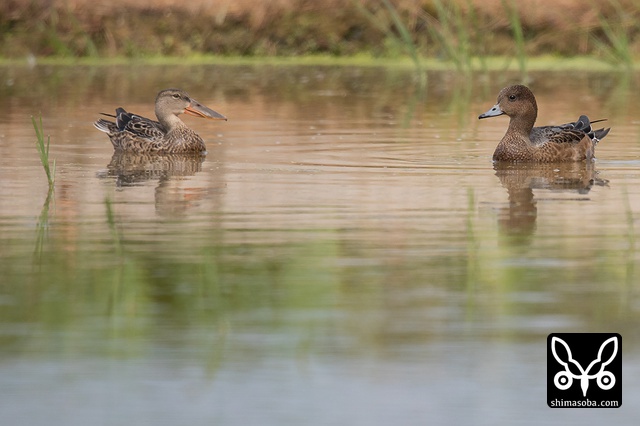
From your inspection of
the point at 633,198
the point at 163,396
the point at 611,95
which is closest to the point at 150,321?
the point at 163,396

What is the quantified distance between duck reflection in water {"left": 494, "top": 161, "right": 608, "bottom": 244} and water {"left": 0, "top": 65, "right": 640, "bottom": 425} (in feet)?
0.10

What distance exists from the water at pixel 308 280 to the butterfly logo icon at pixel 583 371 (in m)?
0.07

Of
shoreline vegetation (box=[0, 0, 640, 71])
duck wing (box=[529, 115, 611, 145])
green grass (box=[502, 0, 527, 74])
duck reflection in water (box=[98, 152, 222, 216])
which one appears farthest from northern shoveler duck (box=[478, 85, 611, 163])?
shoreline vegetation (box=[0, 0, 640, 71])

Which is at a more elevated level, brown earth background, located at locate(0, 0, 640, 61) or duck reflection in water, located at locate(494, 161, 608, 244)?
brown earth background, located at locate(0, 0, 640, 61)

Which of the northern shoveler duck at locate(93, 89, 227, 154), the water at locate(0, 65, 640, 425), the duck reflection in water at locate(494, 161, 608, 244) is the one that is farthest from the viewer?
the northern shoveler duck at locate(93, 89, 227, 154)

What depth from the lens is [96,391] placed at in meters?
5.25

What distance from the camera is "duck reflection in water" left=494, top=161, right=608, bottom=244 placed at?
8.72 meters

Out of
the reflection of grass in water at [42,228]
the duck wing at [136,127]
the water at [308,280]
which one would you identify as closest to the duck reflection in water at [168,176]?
the water at [308,280]

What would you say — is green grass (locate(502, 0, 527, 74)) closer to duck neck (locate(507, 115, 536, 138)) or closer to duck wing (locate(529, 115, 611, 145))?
duck neck (locate(507, 115, 536, 138))

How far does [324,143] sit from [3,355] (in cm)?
825

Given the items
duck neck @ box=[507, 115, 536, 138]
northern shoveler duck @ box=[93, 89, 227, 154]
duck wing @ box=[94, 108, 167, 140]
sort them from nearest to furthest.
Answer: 1. duck neck @ box=[507, 115, 536, 138]
2. northern shoveler duck @ box=[93, 89, 227, 154]
3. duck wing @ box=[94, 108, 167, 140]

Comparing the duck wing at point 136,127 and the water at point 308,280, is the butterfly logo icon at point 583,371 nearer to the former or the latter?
the water at point 308,280

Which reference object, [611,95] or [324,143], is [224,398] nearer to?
[324,143]

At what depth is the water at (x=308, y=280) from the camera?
17.0 feet
